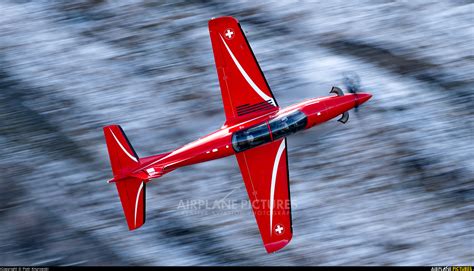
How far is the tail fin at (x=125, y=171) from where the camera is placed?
28703mm

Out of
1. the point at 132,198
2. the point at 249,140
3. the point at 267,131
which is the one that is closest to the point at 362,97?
the point at 267,131

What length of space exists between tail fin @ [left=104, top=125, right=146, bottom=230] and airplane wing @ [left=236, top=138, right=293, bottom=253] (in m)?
4.01

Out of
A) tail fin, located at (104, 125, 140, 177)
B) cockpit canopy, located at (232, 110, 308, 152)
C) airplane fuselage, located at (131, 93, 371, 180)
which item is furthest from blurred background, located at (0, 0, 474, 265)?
tail fin, located at (104, 125, 140, 177)

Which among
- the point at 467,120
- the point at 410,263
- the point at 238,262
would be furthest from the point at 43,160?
the point at 467,120

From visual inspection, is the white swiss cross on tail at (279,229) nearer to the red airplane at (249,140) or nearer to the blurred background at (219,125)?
the red airplane at (249,140)

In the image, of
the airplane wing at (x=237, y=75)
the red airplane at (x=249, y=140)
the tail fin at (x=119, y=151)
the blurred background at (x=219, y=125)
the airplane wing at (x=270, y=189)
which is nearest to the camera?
the tail fin at (x=119, y=151)

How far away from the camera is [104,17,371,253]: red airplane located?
29.1 meters

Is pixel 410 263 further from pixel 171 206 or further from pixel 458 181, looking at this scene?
pixel 171 206

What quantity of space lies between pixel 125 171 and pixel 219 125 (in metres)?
4.64

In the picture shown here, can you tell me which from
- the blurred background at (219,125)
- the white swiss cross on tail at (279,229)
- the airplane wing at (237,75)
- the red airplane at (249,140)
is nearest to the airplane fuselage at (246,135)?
the red airplane at (249,140)

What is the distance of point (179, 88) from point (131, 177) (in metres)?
5.13

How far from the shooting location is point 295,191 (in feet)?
102

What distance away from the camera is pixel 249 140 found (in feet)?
95.6

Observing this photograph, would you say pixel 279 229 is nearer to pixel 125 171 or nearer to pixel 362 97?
pixel 362 97
